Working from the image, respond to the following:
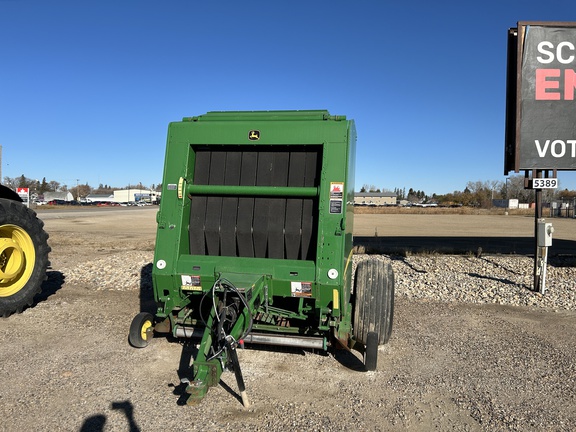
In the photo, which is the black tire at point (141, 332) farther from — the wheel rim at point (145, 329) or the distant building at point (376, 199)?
the distant building at point (376, 199)

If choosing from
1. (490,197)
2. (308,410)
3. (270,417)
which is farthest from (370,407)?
(490,197)

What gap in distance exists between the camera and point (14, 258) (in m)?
6.05

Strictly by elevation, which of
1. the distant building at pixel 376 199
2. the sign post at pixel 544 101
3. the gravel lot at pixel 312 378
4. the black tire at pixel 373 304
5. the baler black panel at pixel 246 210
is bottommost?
the gravel lot at pixel 312 378

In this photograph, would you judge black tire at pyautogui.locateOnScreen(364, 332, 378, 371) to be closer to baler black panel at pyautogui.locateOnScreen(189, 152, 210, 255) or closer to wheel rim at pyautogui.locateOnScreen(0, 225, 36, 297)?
baler black panel at pyautogui.locateOnScreen(189, 152, 210, 255)

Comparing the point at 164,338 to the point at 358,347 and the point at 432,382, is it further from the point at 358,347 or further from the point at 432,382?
the point at 432,382

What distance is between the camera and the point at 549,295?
8180 millimetres

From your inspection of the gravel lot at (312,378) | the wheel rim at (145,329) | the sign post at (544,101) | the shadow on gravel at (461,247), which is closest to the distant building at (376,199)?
the shadow on gravel at (461,247)

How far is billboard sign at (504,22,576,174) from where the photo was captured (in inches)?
340

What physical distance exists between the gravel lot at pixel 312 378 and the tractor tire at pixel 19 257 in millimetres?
300

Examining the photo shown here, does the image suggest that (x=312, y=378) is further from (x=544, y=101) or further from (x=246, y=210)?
(x=544, y=101)

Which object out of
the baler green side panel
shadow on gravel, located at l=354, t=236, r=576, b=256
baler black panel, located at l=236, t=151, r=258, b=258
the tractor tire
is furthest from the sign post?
the tractor tire

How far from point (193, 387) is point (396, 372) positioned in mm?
2240

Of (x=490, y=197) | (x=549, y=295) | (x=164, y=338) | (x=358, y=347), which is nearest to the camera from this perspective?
(x=358, y=347)

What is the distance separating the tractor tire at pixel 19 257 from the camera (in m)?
5.81
